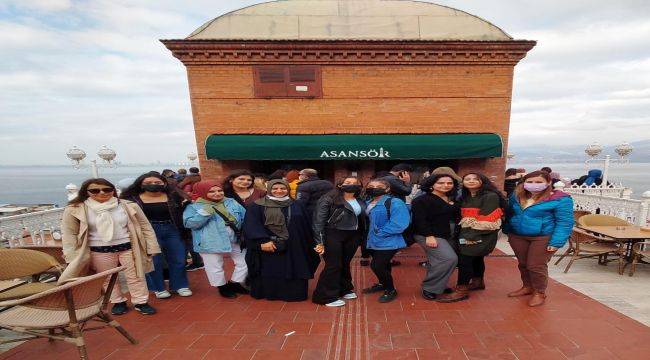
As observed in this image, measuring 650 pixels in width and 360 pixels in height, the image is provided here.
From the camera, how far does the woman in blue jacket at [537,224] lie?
11.5 feet

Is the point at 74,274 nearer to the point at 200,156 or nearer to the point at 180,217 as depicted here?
the point at 180,217

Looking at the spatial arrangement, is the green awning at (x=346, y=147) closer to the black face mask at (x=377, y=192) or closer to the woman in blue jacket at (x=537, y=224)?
the black face mask at (x=377, y=192)

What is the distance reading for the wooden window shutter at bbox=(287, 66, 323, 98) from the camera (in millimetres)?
7719

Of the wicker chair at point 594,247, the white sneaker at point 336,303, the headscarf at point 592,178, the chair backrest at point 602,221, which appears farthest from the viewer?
the headscarf at point 592,178

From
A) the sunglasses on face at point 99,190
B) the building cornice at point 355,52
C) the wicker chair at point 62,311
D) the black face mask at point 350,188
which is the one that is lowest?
the wicker chair at point 62,311

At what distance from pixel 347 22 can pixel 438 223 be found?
23.7ft

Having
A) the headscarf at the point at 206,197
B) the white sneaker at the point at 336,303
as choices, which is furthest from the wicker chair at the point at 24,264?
the white sneaker at the point at 336,303

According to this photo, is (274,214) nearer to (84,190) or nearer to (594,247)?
(84,190)

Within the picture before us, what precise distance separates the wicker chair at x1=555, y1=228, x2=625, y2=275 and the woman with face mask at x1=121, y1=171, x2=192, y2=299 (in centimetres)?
627

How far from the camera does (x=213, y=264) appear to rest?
159 inches

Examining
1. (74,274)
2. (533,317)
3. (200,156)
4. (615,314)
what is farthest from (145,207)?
(615,314)

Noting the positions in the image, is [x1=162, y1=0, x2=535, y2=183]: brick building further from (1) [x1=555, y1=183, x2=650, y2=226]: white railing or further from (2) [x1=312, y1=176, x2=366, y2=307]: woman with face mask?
(2) [x1=312, y1=176, x2=366, y2=307]: woman with face mask

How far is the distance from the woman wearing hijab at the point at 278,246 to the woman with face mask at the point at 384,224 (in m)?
0.85

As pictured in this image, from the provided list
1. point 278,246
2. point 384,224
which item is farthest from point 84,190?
point 384,224
